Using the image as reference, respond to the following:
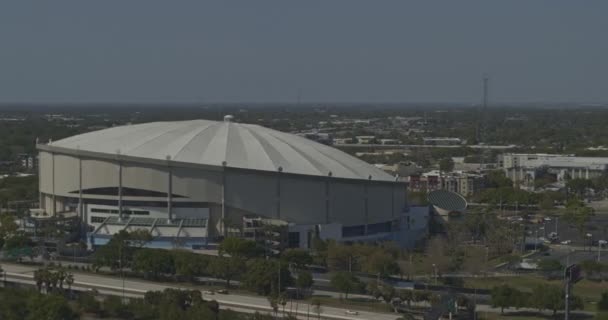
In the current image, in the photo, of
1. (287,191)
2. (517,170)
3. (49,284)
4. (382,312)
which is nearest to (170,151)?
(287,191)

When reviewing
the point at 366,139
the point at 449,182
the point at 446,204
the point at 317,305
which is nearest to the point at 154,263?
the point at 317,305

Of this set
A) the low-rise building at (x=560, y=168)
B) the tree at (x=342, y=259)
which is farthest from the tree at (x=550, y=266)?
the low-rise building at (x=560, y=168)

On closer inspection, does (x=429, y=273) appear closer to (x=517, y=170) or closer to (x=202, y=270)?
(x=202, y=270)

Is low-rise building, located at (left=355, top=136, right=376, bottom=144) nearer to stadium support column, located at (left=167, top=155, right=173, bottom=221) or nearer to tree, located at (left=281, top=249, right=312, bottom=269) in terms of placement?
stadium support column, located at (left=167, top=155, right=173, bottom=221)

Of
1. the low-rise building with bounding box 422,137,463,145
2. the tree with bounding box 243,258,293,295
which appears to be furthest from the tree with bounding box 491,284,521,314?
the low-rise building with bounding box 422,137,463,145

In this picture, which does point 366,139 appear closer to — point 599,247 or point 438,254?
point 599,247

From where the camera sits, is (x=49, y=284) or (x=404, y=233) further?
(x=404, y=233)

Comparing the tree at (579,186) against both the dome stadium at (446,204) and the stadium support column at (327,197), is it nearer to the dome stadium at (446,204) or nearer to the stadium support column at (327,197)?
the dome stadium at (446,204)

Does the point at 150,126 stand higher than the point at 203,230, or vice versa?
the point at 150,126
